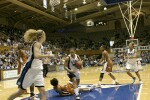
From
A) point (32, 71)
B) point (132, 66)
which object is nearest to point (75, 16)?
point (132, 66)

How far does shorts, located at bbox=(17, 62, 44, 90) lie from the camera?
5422 mm

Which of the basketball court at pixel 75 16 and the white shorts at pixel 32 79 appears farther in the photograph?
the basketball court at pixel 75 16

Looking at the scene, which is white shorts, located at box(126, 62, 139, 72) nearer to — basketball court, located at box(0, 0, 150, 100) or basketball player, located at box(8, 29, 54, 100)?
basketball court, located at box(0, 0, 150, 100)

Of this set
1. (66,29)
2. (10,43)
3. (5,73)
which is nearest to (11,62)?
(5,73)

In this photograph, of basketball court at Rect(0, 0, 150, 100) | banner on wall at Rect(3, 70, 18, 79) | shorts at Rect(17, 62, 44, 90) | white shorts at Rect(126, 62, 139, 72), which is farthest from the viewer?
basketball court at Rect(0, 0, 150, 100)

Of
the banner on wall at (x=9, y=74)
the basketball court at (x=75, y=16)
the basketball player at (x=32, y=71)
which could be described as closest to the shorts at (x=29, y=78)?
the basketball player at (x=32, y=71)

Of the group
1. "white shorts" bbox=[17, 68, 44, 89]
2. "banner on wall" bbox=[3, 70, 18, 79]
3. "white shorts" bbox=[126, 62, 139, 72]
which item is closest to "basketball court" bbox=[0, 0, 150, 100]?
A: "banner on wall" bbox=[3, 70, 18, 79]

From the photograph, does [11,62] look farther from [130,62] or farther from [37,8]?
[130,62]

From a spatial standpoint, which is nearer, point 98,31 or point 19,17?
point 19,17

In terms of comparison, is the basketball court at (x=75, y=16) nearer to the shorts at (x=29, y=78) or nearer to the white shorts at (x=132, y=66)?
the white shorts at (x=132, y=66)

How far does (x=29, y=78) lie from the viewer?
5449 mm

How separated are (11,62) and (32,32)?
1744 cm

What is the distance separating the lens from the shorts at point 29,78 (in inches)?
213

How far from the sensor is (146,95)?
310 inches
